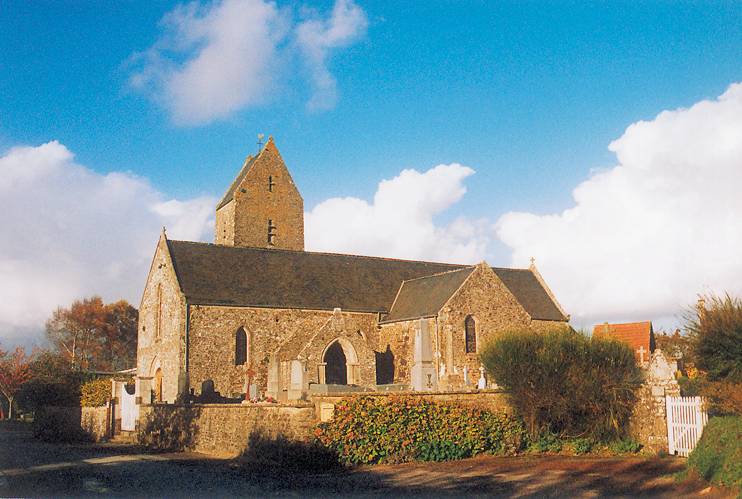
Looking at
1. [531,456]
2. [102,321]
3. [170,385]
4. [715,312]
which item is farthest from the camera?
[102,321]

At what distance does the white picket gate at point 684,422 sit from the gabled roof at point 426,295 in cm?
1435

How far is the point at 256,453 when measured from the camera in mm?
16641

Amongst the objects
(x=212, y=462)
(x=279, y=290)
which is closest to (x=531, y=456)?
(x=212, y=462)

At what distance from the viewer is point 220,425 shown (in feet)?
63.4

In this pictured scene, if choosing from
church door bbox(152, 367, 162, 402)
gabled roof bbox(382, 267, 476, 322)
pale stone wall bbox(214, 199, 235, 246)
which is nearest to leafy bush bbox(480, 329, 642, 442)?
gabled roof bbox(382, 267, 476, 322)

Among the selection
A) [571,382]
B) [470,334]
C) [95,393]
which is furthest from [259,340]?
[571,382]

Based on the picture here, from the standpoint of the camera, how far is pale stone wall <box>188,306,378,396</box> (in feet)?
91.4

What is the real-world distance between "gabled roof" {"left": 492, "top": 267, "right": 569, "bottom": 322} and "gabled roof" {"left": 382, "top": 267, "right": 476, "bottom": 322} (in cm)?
503

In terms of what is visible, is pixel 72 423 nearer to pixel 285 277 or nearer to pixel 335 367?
pixel 335 367

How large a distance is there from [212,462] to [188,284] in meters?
14.8

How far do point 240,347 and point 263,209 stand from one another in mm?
13648

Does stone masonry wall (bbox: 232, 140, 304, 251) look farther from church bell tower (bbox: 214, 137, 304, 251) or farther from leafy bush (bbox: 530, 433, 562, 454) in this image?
leafy bush (bbox: 530, 433, 562, 454)

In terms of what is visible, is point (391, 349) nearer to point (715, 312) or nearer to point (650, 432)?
point (650, 432)

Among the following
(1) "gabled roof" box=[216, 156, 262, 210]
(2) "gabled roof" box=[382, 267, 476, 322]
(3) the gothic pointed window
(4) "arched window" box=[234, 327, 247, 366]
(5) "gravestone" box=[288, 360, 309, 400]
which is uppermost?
(1) "gabled roof" box=[216, 156, 262, 210]
